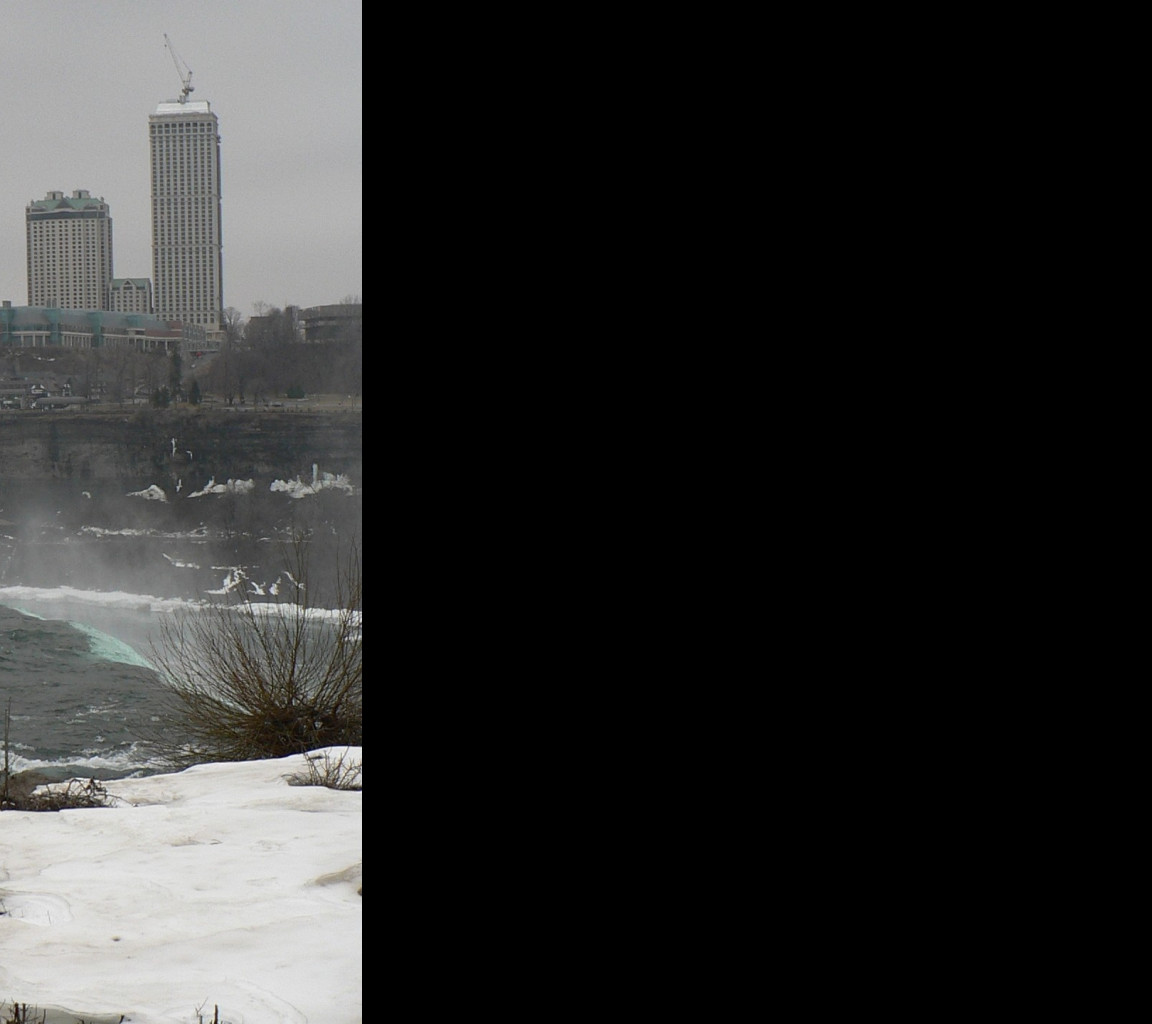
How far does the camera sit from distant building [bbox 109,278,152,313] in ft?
14.9

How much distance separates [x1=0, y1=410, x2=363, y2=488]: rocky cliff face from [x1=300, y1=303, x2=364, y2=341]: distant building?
1.14ft

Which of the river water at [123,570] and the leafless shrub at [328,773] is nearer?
the leafless shrub at [328,773]

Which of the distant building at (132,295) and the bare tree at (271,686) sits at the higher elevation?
the distant building at (132,295)

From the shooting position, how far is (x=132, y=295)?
180 inches

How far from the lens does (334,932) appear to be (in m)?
2.28

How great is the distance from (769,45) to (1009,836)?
41 cm

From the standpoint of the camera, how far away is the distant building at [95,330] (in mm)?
4562

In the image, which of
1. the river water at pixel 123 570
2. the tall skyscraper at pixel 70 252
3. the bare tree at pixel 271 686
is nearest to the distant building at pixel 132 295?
the tall skyscraper at pixel 70 252

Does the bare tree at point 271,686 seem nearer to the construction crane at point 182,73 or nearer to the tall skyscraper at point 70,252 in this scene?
the tall skyscraper at point 70,252

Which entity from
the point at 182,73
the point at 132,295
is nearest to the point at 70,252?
the point at 132,295

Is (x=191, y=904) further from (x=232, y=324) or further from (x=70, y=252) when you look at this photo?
(x=70, y=252)

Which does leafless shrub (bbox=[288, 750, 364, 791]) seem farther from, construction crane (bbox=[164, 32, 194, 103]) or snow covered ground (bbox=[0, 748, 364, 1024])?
construction crane (bbox=[164, 32, 194, 103])

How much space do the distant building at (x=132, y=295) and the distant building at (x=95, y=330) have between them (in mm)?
32

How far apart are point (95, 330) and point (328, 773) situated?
8.33ft
